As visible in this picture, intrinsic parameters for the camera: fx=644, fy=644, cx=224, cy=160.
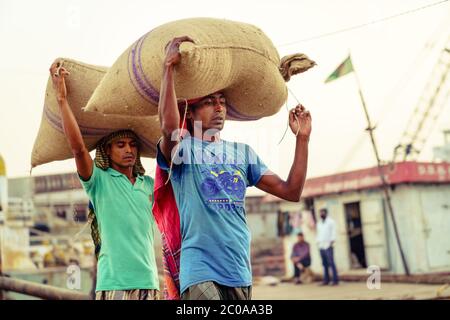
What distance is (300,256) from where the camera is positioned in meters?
16.5

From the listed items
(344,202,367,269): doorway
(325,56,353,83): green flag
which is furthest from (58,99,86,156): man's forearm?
(344,202,367,269): doorway

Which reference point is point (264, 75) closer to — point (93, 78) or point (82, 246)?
point (93, 78)

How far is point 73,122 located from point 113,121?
1.30 ft

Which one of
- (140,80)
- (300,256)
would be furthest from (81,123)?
(300,256)

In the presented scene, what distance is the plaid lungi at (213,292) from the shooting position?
90.8 inches

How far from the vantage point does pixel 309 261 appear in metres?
16.5

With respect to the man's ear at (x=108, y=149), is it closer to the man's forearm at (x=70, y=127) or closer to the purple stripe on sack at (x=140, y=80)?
the man's forearm at (x=70, y=127)

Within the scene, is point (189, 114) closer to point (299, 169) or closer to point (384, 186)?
point (299, 169)

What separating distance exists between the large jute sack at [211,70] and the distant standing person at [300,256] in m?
13.5

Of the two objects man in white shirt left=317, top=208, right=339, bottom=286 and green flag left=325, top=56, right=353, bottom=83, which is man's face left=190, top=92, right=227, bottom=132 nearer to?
green flag left=325, top=56, right=353, bottom=83

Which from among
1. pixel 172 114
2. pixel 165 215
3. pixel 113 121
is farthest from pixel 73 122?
pixel 172 114

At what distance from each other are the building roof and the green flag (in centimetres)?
247

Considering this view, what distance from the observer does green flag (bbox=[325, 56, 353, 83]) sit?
1300 centimetres
